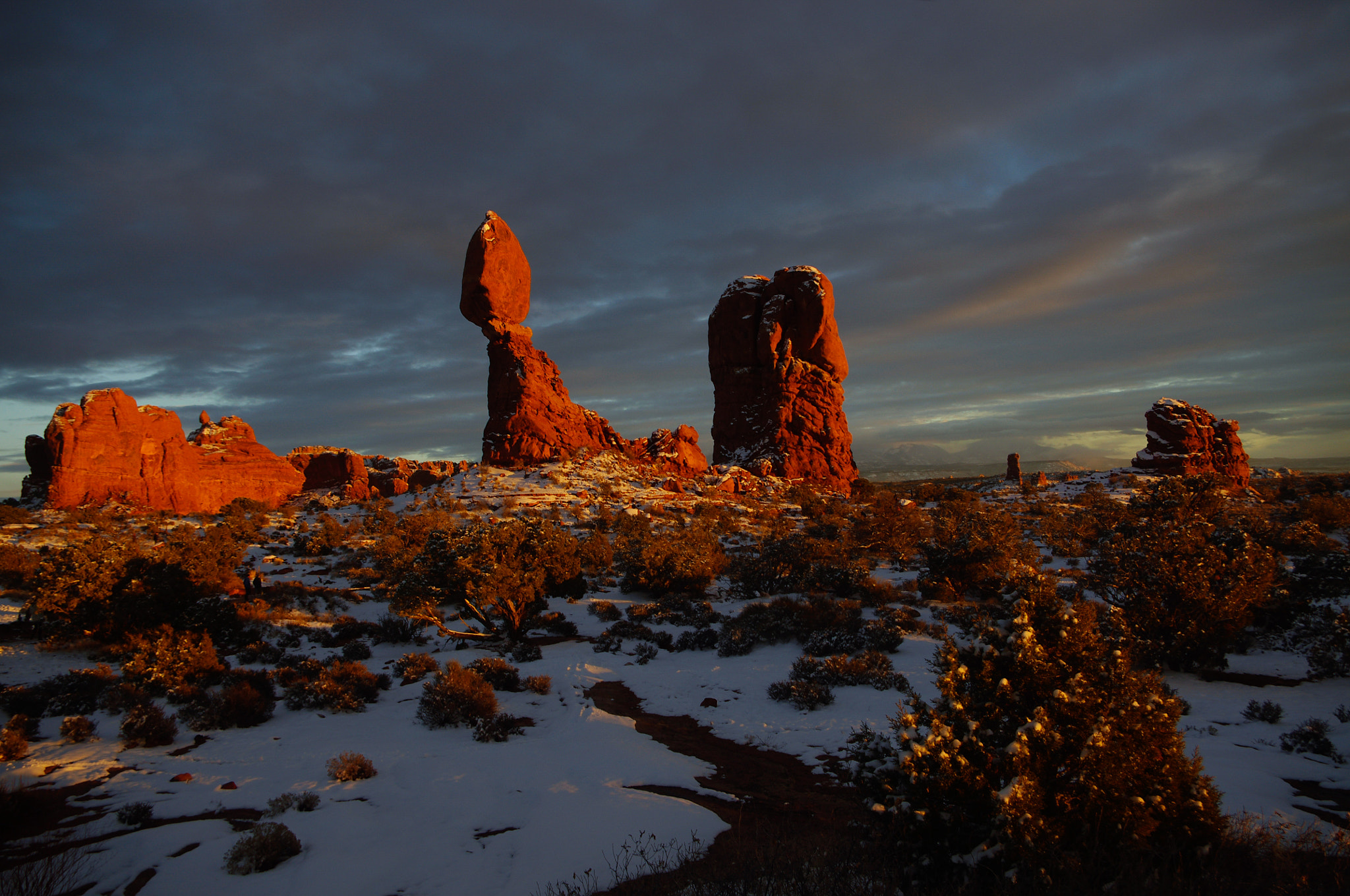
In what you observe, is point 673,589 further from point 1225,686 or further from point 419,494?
point 419,494

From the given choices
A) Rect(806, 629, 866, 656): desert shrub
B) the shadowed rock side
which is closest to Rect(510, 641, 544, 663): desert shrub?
Rect(806, 629, 866, 656): desert shrub

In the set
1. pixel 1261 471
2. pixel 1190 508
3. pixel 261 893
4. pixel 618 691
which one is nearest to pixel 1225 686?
pixel 1190 508

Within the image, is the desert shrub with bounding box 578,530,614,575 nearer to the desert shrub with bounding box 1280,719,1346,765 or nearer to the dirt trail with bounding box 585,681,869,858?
the dirt trail with bounding box 585,681,869,858

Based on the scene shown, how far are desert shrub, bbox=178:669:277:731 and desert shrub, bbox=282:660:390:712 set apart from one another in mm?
502

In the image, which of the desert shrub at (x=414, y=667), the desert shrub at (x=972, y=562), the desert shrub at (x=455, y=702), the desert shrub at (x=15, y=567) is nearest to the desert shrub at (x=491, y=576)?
the desert shrub at (x=414, y=667)

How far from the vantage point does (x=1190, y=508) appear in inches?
671

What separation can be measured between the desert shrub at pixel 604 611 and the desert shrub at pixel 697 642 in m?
3.27

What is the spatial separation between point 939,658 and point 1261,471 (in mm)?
91107

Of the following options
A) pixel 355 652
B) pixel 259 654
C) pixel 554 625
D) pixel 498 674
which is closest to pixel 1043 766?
pixel 498 674

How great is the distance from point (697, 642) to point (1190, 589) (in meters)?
11.3

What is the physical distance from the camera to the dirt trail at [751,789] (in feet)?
22.1

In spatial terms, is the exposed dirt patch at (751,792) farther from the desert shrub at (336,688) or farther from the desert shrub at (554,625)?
the desert shrub at (554,625)

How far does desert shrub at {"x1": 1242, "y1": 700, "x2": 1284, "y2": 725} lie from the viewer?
8.85 metres

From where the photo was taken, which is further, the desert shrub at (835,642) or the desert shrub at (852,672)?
the desert shrub at (835,642)
